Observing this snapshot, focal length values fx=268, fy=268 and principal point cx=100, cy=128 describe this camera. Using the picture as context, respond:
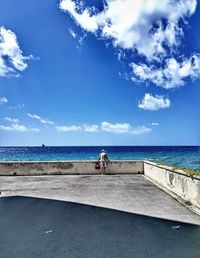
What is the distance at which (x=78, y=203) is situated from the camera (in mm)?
7777

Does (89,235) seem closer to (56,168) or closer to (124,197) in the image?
(124,197)

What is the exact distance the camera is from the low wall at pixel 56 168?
15.6 metres

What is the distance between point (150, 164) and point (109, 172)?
2.80 metres

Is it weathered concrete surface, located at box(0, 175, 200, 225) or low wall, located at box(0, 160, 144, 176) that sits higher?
low wall, located at box(0, 160, 144, 176)

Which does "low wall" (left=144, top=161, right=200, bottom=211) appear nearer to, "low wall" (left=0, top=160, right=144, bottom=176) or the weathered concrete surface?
the weathered concrete surface

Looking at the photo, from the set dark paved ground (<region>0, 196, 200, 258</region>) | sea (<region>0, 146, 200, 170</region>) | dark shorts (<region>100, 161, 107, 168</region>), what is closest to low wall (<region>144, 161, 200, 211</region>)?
dark paved ground (<region>0, 196, 200, 258</region>)

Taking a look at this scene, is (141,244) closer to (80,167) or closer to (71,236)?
(71,236)

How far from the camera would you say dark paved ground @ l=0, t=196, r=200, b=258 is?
13.8 feet

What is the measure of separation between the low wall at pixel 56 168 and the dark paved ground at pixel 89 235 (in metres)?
8.47

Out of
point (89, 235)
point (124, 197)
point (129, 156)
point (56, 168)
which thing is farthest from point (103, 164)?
point (129, 156)

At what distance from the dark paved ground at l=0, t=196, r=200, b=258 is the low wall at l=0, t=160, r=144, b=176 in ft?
27.8

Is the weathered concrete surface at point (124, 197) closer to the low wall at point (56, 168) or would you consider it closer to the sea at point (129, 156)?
the low wall at point (56, 168)

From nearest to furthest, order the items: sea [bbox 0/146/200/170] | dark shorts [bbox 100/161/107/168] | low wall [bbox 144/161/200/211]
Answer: low wall [bbox 144/161/200/211], dark shorts [bbox 100/161/107/168], sea [bbox 0/146/200/170]

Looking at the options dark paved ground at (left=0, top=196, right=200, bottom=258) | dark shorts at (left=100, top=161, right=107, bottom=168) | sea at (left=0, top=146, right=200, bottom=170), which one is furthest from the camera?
sea at (left=0, top=146, right=200, bottom=170)
